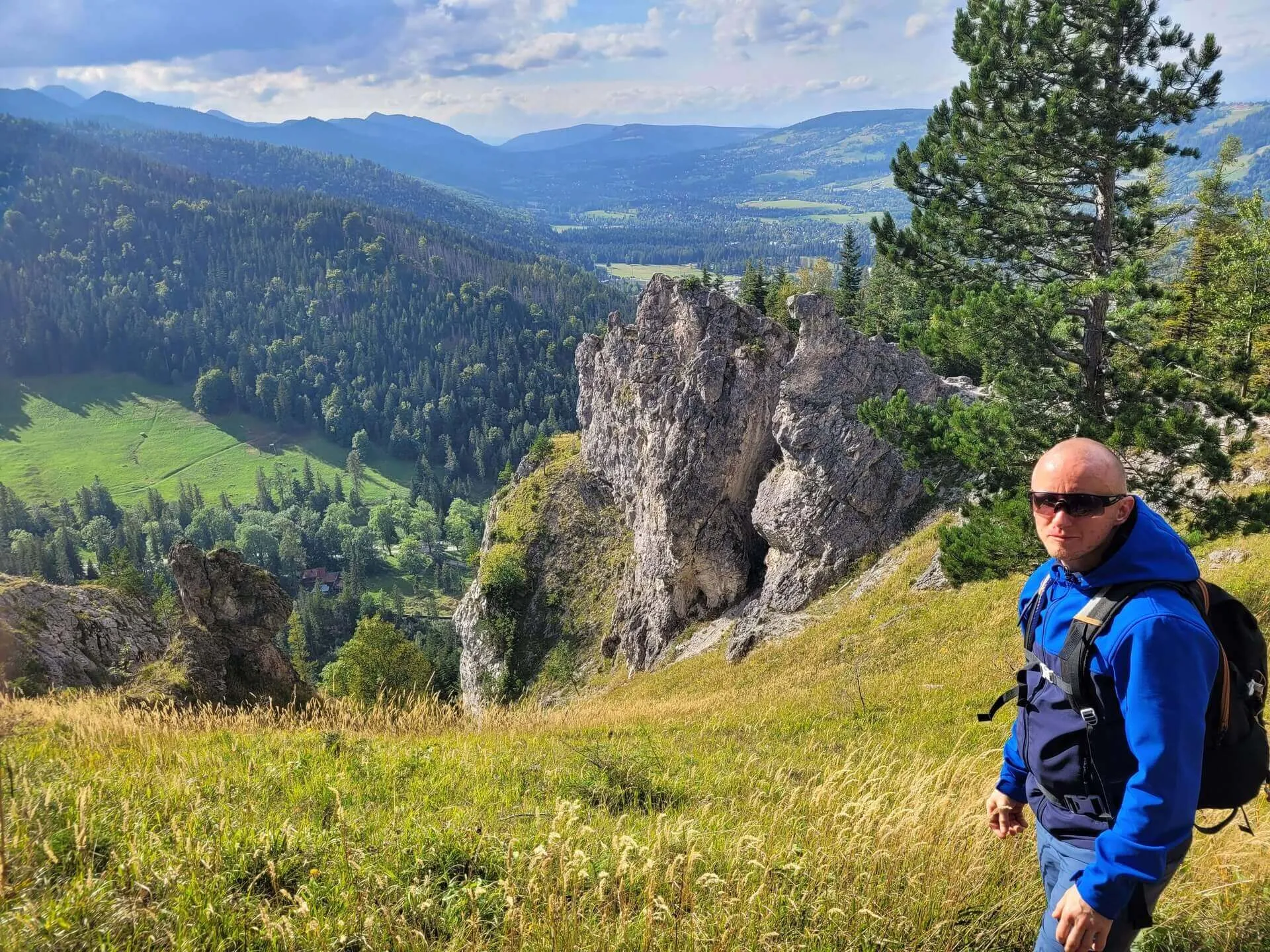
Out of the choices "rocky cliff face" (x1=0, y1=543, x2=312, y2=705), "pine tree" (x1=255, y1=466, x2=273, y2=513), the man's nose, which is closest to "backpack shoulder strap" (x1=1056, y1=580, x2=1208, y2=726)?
the man's nose

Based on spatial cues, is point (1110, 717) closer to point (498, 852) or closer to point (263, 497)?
point (498, 852)

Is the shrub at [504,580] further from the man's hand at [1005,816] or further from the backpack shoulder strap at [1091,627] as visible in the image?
the backpack shoulder strap at [1091,627]

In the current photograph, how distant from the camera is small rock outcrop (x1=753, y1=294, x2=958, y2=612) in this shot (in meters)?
36.5

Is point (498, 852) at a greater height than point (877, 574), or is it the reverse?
point (498, 852)

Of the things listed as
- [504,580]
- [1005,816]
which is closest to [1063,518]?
[1005,816]

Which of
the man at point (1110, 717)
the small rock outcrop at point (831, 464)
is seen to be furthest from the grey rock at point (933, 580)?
the man at point (1110, 717)

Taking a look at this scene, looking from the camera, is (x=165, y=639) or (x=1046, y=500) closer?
(x=1046, y=500)

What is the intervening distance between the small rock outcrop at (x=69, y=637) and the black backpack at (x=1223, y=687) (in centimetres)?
1820

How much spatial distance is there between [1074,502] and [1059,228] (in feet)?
45.3

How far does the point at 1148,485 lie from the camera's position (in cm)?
1341

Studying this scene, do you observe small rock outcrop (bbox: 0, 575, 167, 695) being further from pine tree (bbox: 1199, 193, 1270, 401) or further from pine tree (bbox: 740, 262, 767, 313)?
pine tree (bbox: 740, 262, 767, 313)

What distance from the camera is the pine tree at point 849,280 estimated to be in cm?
6969

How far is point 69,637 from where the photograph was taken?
18.0m

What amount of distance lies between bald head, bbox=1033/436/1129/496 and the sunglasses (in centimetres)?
2
